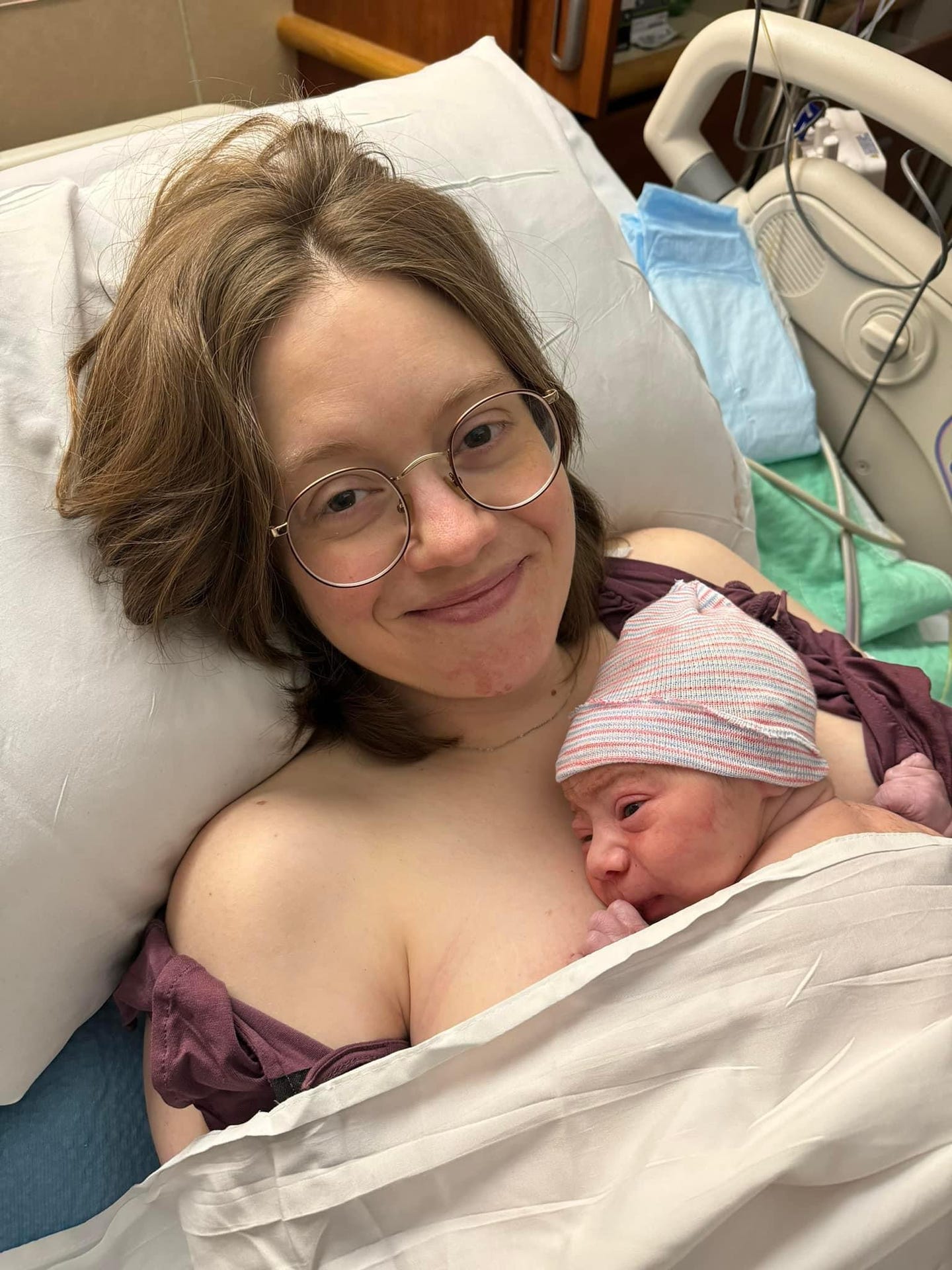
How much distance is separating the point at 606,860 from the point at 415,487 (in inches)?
16.7

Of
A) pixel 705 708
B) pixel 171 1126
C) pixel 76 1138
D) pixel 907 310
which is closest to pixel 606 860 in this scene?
pixel 705 708

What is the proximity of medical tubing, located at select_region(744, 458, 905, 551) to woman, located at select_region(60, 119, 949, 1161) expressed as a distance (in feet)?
2.18

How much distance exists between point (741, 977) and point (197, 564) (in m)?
0.65

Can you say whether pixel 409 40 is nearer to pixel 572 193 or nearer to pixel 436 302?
pixel 572 193

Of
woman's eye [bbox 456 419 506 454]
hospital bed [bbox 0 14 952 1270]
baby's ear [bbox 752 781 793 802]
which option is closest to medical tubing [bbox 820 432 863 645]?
baby's ear [bbox 752 781 793 802]

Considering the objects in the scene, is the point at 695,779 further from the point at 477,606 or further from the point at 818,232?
the point at 818,232

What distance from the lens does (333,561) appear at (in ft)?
3.17

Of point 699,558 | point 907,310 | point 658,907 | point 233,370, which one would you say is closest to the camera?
point 233,370

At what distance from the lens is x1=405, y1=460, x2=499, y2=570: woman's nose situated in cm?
94

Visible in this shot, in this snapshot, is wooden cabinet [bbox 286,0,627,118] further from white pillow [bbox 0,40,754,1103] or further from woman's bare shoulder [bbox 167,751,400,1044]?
woman's bare shoulder [bbox 167,751,400,1044]

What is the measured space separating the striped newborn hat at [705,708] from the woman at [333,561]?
106 millimetres

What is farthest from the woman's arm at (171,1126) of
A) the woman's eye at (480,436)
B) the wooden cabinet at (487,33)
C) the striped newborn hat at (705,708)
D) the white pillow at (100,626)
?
the wooden cabinet at (487,33)

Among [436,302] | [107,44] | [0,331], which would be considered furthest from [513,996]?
[107,44]

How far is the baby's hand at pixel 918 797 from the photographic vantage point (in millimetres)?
1112
